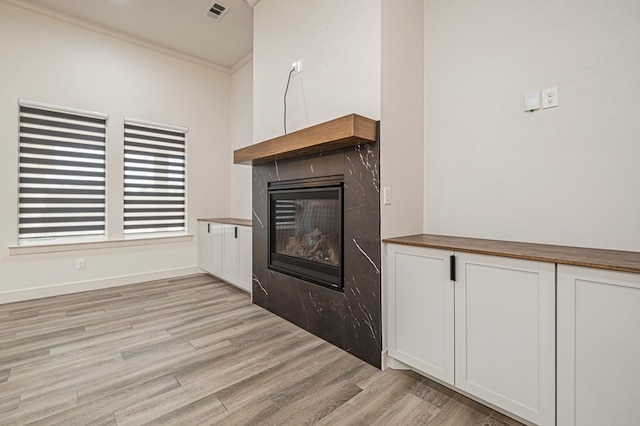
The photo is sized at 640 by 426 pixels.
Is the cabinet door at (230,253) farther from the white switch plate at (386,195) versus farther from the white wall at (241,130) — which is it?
the white switch plate at (386,195)

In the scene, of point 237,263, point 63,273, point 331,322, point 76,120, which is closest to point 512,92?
point 331,322

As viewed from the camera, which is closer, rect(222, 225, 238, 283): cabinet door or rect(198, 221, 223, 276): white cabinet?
rect(222, 225, 238, 283): cabinet door

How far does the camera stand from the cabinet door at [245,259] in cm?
361

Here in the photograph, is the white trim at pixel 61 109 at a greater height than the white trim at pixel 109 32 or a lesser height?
lesser

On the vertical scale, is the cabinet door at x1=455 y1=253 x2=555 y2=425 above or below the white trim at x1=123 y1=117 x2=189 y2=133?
below

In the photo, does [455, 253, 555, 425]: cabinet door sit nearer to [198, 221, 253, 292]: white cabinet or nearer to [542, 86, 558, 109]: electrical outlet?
[542, 86, 558, 109]: electrical outlet

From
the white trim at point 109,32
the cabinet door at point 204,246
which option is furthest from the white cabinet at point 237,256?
the white trim at point 109,32

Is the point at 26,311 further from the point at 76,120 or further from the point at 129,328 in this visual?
the point at 76,120

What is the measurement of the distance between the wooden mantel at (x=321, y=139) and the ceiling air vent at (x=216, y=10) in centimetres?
199

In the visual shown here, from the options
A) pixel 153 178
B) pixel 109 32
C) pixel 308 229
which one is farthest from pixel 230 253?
pixel 109 32

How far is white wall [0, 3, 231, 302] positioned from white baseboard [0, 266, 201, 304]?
1 cm

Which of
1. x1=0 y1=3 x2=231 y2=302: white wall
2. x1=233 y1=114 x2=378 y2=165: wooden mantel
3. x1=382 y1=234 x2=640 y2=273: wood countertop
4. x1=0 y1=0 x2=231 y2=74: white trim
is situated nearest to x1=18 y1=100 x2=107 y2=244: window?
x1=0 y1=3 x2=231 y2=302: white wall

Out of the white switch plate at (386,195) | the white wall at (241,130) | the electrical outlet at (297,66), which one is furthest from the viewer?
the white wall at (241,130)

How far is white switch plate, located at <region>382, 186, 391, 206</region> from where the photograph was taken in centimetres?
212
